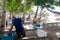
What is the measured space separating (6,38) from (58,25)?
3.08m

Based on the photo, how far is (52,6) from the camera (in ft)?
30.3

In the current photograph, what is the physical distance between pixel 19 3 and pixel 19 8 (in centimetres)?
56

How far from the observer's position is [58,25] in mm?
6820

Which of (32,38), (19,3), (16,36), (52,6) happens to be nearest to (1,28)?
(16,36)

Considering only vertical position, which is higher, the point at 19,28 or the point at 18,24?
the point at 18,24

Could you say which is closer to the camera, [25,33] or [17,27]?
[17,27]

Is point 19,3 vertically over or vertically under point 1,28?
over

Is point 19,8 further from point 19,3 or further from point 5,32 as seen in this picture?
point 5,32

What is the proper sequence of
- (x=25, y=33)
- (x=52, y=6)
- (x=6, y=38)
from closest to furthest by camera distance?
(x=6, y=38) → (x=25, y=33) → (x=52, y=6)

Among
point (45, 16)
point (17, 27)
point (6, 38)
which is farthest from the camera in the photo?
point (45, 16)

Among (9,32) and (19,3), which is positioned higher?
(19,3)

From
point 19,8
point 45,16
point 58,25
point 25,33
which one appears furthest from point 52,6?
point 25,33

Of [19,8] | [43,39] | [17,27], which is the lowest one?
[43,39]

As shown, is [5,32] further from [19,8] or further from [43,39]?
[19,8]
